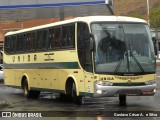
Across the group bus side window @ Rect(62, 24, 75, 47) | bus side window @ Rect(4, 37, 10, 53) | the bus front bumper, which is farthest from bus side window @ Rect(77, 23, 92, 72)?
bus side window @ Rect(4, 37, 10, 53)

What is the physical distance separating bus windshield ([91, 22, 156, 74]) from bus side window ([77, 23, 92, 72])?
38 centimetres

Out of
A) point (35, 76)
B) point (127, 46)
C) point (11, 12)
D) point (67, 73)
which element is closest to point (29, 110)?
point (67, 73)

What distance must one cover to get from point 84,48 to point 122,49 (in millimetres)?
1348

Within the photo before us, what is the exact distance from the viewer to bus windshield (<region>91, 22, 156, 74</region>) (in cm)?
1568

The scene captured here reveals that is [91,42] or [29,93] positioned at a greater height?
[91,42]

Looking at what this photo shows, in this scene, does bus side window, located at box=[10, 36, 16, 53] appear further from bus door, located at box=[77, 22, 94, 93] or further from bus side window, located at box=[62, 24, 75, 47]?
bus door, located at box=[77, 22, 94, 93]

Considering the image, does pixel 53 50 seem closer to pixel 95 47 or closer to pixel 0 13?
pixel 95 47

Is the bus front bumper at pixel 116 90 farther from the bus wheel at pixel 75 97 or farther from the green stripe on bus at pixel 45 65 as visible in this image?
the green stripe on bus at pixel 45 65

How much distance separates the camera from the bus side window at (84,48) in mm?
16172

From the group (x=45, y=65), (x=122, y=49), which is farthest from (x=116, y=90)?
(x=45, y=65)

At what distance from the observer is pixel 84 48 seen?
54.1 ft

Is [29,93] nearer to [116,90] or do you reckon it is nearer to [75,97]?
[75,97]

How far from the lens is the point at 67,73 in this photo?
17719 millimetres

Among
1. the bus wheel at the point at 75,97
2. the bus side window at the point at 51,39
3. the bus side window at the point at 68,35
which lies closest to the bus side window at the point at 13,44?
the bus side window at the point at 51,39
